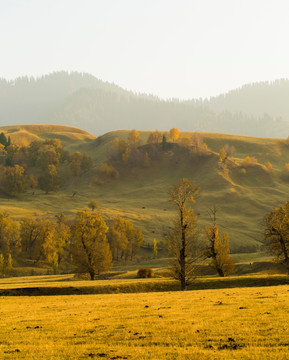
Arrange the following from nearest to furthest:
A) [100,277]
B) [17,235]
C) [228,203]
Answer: [100,277], [17,235], [228,203]

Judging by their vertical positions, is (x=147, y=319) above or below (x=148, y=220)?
above

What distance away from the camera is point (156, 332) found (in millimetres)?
17234

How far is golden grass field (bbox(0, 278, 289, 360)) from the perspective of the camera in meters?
13.9

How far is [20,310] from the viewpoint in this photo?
29.0 metres

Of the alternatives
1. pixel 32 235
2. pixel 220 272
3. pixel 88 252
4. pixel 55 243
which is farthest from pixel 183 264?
pixel 32 235

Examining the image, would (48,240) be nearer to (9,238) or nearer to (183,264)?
(9,238)

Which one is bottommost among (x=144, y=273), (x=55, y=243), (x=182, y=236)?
(x=55, y=243)

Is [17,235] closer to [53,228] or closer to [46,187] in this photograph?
[53,228]

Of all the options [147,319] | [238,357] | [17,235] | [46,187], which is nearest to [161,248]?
[17,235]

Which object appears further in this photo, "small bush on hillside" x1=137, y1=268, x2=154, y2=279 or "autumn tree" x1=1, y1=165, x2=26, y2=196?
"autumn tree" x1=1, y1=165, x2=26, y2=196

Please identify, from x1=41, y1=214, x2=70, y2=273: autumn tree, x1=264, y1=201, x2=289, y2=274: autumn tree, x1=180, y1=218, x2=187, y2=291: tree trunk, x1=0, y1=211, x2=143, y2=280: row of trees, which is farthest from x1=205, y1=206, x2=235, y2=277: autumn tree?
x1=41, y1=214, x2=70, y2=273: autumn tree

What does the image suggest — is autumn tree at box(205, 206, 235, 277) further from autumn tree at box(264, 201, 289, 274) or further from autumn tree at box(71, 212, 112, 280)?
autumn tree at box(71, 212, 112, 280)

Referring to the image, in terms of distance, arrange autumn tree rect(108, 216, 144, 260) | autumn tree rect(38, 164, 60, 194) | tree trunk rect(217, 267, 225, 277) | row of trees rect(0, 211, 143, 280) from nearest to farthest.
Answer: tree trunk rect(217, 267, 225, 277)
row of trees rect(0, 211, 143, 280)
autumn tree rect(108, 216, 144, 260)
autumn tree rect(38, 164, 60, 194)

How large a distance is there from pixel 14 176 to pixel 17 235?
79176 millimetres
